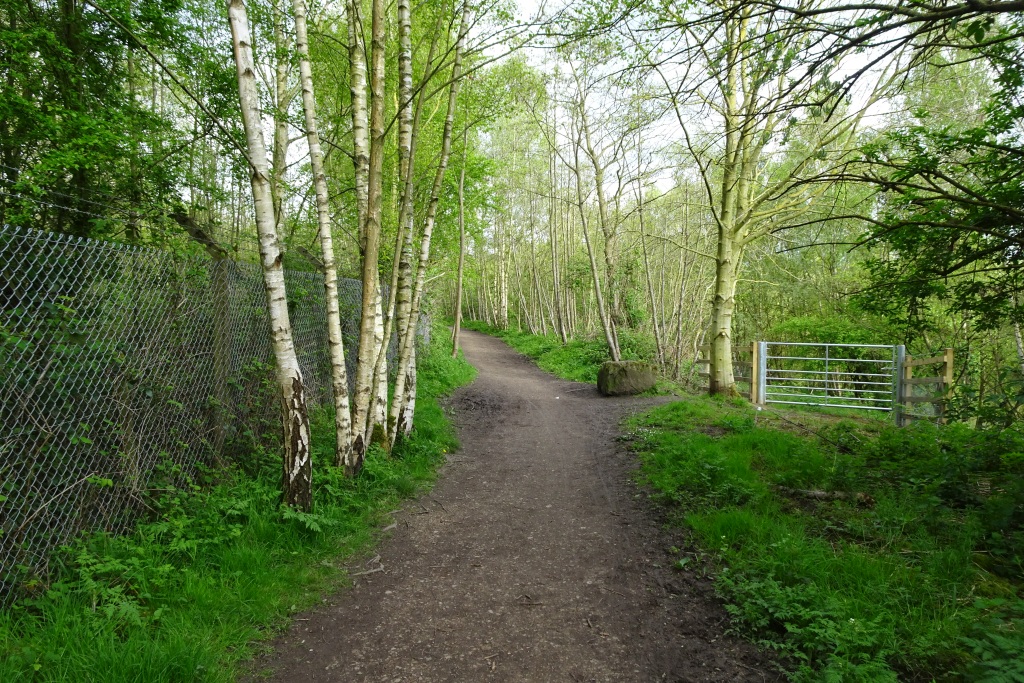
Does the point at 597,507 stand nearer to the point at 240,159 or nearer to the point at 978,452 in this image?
the point at 978,452

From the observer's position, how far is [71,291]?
3.30 meters

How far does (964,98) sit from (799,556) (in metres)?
11.3

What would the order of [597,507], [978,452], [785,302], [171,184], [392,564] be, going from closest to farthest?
[392,564] → [978,452] → [597,507] → [171,184] → [785,302]

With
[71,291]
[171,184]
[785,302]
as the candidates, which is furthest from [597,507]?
[785,302]

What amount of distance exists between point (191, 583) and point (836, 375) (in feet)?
58.2

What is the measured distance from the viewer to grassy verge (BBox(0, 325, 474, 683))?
2572mm

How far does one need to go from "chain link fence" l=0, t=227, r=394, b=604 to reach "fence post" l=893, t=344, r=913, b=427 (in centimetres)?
1034

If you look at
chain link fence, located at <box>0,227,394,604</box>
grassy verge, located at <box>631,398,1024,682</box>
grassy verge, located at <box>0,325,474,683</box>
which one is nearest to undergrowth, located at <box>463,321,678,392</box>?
grassy verge, located at <box>631,398,1024,682</box>

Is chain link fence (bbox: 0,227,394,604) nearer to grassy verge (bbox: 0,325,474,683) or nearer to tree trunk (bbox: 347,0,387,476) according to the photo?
grassy verge (bbox: 0,325,474,683)

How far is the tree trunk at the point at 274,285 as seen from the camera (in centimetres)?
398

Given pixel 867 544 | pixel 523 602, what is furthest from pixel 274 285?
pixel 867 544

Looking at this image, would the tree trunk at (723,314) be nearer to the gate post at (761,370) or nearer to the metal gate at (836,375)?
the gate post at (761,370)

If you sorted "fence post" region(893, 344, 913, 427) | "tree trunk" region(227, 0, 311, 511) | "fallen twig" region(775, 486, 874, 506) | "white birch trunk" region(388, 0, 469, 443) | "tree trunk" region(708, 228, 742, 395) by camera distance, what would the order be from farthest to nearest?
"tree trunk" region(708, 228, 742, 395) → "fence post" region(893, 344, 913, 427) → "white birch trunk" region(388, 0, 469, 443) → "fallen twig" region(775, 486, 874, 506) → "tree trunk" region(227, 0, 311, 511)

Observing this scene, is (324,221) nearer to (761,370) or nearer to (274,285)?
(274,285)
